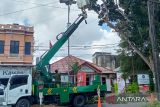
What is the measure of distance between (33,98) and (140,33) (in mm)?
13121

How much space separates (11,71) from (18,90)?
1.50 metres

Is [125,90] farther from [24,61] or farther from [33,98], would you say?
[24,61]

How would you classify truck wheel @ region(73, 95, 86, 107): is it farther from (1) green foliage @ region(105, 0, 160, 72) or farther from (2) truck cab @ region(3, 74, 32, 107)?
(1) green foliage @ region(105, 0, 160, 72)

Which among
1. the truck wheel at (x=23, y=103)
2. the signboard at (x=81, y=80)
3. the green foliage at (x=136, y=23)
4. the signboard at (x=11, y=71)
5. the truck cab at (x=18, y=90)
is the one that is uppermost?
the green foliage at (x=136, y=23)

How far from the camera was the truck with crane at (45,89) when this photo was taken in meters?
22.9

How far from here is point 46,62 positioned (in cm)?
2616

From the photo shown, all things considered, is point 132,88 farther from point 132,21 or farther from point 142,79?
point 132,21

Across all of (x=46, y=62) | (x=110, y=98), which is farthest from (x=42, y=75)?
(x=110, y=98)

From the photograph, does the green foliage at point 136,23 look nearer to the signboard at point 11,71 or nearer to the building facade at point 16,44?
the signboard at point 11,71

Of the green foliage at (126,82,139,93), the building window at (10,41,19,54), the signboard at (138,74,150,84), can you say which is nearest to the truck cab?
the green foliage at (126,82,139,93)

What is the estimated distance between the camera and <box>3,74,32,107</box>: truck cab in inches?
888

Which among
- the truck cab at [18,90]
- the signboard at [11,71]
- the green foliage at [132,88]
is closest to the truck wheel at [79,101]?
the truck cab at [18,90]

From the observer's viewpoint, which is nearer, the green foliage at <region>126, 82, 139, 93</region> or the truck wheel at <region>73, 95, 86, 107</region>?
the truck wheel at <region>73, 95, 86, 107</region>

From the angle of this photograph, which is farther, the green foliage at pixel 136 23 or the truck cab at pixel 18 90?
the green foliage at pixel 136 23
